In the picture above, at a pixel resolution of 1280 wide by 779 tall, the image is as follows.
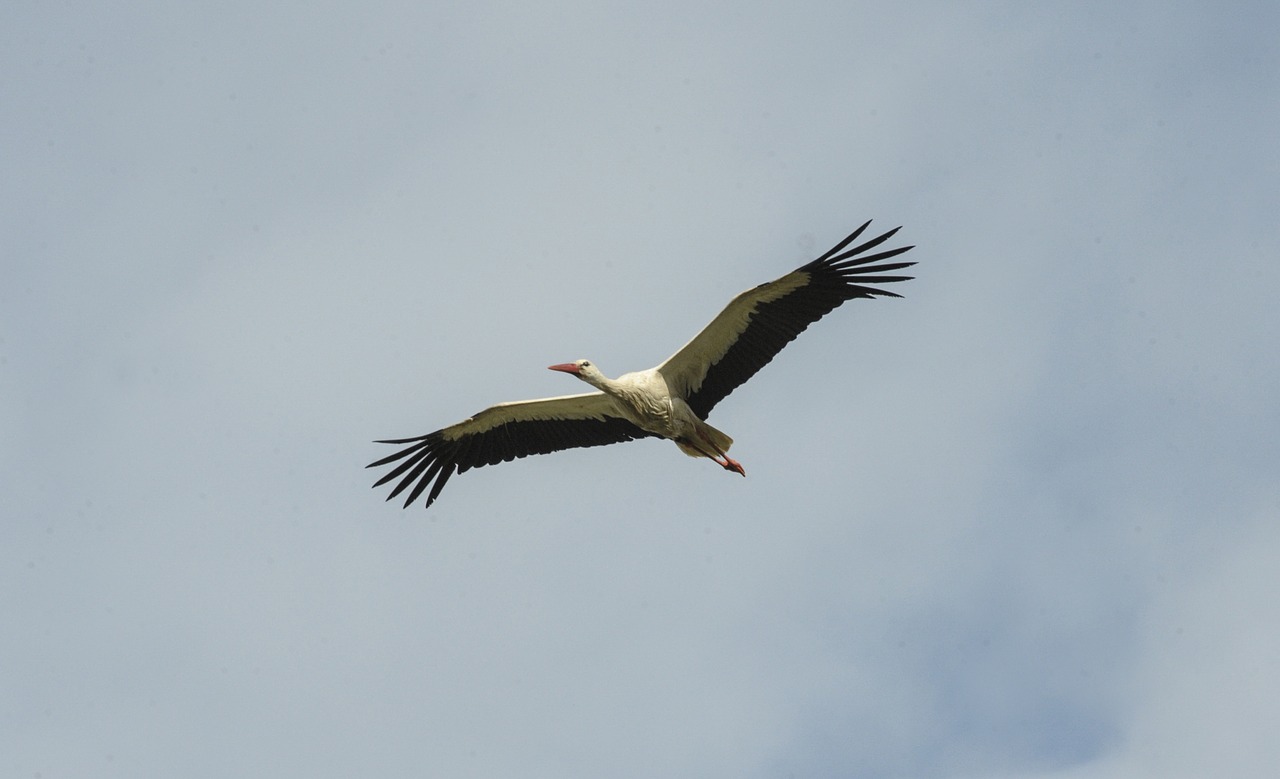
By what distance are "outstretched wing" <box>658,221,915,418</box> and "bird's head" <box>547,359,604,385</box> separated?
67 cm

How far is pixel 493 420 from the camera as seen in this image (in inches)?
688

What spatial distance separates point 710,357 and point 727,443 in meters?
0.89

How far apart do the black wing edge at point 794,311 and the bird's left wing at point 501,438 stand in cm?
114

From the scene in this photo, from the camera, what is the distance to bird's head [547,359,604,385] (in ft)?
54.2

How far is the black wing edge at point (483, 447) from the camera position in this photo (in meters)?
17.5

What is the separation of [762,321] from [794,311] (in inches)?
13.3

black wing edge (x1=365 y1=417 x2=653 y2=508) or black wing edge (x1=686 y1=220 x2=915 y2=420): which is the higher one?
black wing edge (x1=686 y1=220 x2=915 y2=420)

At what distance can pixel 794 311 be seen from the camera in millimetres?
15984

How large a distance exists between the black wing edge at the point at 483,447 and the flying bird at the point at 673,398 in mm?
11

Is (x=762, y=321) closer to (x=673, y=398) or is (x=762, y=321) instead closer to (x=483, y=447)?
(x=673, y=398)

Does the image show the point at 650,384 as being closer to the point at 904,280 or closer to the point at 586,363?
the point at 586,363

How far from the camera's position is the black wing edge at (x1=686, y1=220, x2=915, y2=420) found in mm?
15617

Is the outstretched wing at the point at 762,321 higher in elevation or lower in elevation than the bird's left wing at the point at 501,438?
higher

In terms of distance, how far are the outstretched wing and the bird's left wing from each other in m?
1.01
